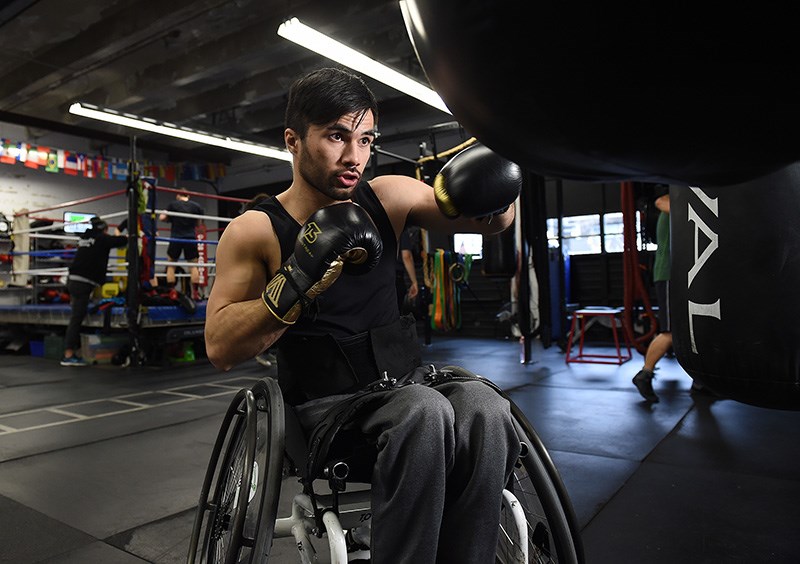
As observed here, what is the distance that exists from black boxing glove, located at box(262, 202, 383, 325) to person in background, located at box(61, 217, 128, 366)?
4930 mm

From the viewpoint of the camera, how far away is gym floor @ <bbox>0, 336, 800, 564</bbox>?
1.60m

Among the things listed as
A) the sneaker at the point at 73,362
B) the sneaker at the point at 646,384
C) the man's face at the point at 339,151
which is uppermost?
the man's face at the point at 339,151

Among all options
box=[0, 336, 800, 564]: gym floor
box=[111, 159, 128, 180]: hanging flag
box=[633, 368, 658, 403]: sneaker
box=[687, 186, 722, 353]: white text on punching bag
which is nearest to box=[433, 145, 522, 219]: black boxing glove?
box=[687, 186, 722, 353]: white text on punching bag

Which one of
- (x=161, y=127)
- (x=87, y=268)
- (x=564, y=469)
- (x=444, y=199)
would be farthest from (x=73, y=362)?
(x=444, y=199)

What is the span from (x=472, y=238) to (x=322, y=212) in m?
7.60

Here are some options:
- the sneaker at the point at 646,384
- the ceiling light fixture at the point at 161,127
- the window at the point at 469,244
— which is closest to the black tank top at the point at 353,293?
the sneaker at the point at 646,384

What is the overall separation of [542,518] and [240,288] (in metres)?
0.76

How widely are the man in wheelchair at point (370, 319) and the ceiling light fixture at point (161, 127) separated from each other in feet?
12.5

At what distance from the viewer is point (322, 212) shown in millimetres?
1100

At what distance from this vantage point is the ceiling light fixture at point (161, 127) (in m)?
5.70

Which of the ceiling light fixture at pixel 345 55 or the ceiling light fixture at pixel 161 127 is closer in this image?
the ceiling light fixture at pixel 345 55

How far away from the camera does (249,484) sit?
3.09 feet

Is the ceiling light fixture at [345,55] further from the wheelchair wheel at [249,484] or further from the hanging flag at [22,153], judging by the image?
the hanging flag at [22,153]

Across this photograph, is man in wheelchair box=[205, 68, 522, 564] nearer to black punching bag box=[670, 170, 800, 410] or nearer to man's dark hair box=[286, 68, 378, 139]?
man's dark hair box=[286, 68, 378, 139]
